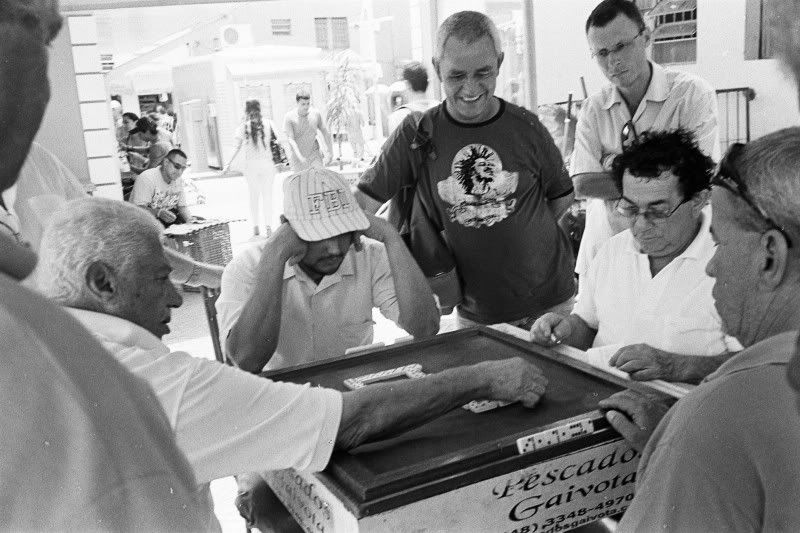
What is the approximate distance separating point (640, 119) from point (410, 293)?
1192 millimetres

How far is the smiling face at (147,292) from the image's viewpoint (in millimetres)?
1688

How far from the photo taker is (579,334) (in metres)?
2.49

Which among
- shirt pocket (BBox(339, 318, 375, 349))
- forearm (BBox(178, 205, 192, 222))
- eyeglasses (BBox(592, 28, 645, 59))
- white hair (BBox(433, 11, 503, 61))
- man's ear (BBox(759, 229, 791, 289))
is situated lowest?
forearm (BBox(178, 205, 192, 222))

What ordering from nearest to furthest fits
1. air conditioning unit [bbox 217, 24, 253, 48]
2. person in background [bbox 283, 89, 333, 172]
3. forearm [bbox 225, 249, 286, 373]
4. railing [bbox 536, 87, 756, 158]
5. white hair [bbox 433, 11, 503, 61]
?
forearm [bbox 225, 249, 286, 373] → white hair [bbox 433, 11, 503, 61] → railing [bbox 536, 87, 756, 158] → person in background [bbox 283, 89, 333, 172] → air conditioning unit [bbox 217, 24, 253, 48]

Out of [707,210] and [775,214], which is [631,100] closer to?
[707,210]

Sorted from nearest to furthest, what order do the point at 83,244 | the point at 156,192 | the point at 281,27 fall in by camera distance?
1. the point at 83,244
2. the point at 156,192
3. the point at 281,27

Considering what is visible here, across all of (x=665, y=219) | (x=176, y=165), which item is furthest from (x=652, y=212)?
(x=176, y=165)

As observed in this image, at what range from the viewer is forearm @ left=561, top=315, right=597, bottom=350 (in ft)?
8.02

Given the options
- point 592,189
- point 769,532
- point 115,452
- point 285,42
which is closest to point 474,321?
point 592,189

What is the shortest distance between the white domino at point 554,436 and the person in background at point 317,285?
3.65ft

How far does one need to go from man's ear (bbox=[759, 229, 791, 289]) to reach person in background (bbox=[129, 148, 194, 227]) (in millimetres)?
6493

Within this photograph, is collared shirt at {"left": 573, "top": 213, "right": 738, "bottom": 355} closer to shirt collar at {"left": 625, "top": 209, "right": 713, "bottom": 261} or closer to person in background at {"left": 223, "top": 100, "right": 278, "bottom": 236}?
shirt collar at {"left": 625, "top": 209, "right": 713, "bottom": 261}

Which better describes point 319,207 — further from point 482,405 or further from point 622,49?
point 622,49

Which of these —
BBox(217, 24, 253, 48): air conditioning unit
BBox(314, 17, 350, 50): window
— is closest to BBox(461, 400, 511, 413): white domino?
BBox(217, 24, 253, 48): air conditioning unit
